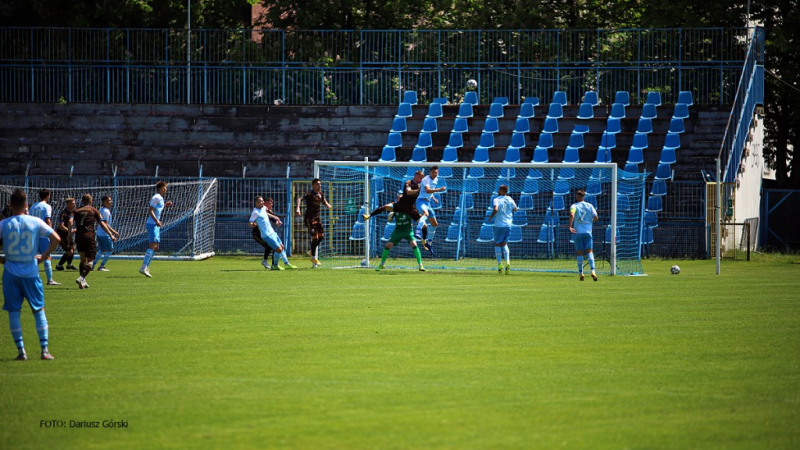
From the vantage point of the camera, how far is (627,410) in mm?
7980

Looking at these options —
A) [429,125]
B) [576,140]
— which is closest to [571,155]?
[576,140]

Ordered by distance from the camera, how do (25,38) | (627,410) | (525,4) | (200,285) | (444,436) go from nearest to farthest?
(444,436) < (627,410) < (200,285) < (25,38) < (525,4)

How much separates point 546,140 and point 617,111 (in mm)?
2624

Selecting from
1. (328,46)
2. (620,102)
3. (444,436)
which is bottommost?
(444,436)

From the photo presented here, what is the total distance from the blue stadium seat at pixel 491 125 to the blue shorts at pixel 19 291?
72.7 ft

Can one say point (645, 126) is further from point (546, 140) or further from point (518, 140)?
point (518, 140)

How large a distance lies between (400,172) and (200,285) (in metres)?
12.3

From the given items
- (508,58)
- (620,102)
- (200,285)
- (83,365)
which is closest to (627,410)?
(83,365)

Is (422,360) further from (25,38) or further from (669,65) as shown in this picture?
(25,38)

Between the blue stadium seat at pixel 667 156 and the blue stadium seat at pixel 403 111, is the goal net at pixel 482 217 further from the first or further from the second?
the blue stadium seat at pixel 403 111

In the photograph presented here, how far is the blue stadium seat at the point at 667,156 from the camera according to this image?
28.8m

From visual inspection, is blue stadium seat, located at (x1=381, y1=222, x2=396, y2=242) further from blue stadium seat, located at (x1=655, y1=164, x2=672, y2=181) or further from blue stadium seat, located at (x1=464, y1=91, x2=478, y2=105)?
blue stadium seat, located at (x1=655, y1=164, x2=672, y2=181)

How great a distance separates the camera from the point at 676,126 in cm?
3009

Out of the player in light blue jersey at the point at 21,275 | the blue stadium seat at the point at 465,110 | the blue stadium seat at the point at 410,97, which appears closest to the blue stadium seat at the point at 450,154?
the blue stadium seat at the point at 465,110
